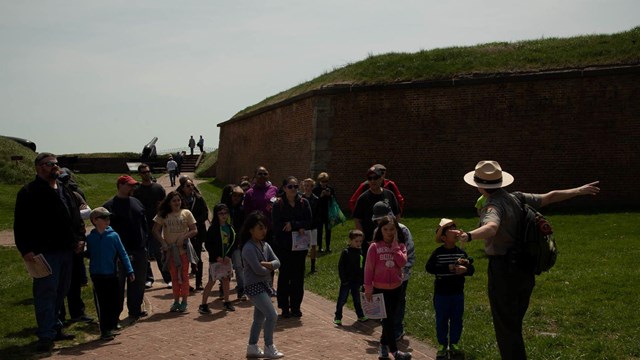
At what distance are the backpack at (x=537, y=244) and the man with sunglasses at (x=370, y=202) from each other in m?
3.29

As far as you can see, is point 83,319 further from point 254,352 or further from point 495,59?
point 495,59

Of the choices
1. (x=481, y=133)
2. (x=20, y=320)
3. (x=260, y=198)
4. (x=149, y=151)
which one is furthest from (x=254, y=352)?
(x=149, y=151)

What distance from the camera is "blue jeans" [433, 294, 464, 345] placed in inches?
278

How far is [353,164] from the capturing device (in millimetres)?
22156

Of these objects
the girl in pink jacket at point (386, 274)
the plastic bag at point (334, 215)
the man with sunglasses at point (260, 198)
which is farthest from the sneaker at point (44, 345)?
the plastic bag at point (334, 215)

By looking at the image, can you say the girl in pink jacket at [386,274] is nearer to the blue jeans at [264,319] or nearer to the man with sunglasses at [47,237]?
the blue jeans at [264,319]

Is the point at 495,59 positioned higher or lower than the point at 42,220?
higher

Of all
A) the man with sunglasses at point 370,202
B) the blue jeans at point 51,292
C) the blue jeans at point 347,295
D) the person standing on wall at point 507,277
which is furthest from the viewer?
the man with sunglasses at point 370,202

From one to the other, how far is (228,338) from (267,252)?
1.12 metres

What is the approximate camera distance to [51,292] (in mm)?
7754

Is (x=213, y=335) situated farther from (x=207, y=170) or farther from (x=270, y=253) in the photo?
(x=207, y=170)

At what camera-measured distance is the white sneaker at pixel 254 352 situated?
23.0 ft

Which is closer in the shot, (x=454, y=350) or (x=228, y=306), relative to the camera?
(x=454, y=350)

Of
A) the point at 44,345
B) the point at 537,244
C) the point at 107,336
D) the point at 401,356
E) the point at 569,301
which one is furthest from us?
the point at 569,301
